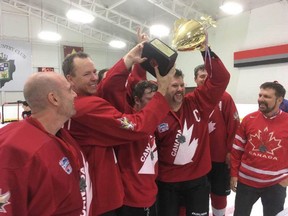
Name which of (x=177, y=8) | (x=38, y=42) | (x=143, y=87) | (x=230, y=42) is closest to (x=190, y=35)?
(x=143, y=87)

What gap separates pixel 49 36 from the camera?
13102mm

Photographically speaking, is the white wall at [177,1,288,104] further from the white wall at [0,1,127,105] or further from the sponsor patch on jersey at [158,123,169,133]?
the sponsor patch on jersey at [158,123,169,133]

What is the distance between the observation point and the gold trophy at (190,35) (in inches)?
69.5

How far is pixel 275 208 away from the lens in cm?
239

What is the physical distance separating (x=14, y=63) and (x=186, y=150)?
12450 millimetres

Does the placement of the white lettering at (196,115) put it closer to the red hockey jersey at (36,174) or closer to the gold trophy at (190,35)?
the gold trophy at (190,35)

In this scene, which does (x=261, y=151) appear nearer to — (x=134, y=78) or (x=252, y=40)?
(x=134, y=78)

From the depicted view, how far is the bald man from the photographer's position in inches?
37.7

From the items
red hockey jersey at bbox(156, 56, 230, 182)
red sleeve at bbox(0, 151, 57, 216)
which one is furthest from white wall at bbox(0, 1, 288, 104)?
red sleeve at bbox(0, 151, 57, 216)

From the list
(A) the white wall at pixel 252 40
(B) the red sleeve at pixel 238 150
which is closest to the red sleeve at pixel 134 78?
(B) the red sleeve at pixel 238 150

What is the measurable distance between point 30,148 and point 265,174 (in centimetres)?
197

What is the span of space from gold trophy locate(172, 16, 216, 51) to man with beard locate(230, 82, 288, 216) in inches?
39.1

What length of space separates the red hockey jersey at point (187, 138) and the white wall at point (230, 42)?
761cm

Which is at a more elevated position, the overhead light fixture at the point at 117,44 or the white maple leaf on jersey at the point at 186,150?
the overhead light fixture at the point at 117,44
